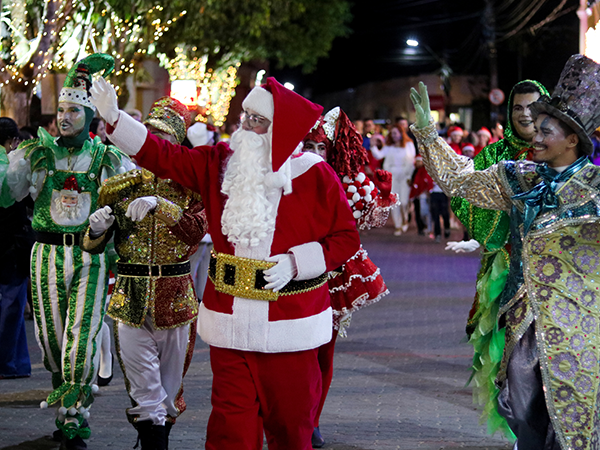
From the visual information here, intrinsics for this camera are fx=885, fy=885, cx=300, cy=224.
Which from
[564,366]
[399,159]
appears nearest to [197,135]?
[564,366]

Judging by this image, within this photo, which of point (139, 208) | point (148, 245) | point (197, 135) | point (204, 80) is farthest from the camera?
point (204, 80)

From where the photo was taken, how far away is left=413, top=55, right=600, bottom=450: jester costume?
416 centimetres

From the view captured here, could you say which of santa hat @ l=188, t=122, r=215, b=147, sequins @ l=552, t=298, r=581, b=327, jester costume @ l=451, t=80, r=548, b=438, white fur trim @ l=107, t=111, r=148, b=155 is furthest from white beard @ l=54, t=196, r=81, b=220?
santa hat @ l=188, t=122, r=215, b=147

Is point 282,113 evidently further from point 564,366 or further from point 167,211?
point 564,366

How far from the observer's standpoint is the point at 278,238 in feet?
14.1

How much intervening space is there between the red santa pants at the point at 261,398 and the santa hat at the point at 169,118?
67.8 inches

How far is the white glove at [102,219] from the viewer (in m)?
5.34

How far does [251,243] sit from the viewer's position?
165 inches

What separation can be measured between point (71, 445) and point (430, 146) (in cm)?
305

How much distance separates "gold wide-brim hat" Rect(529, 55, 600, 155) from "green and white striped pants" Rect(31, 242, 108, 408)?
3.25 m

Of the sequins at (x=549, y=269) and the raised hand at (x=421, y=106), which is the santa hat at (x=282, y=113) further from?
the sequins at (x=549, y=269)

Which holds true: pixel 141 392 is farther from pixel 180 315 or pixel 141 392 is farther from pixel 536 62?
pixel 536 62

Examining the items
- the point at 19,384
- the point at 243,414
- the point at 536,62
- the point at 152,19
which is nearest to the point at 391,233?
the point at 152,19

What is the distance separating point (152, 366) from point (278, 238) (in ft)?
5.36
